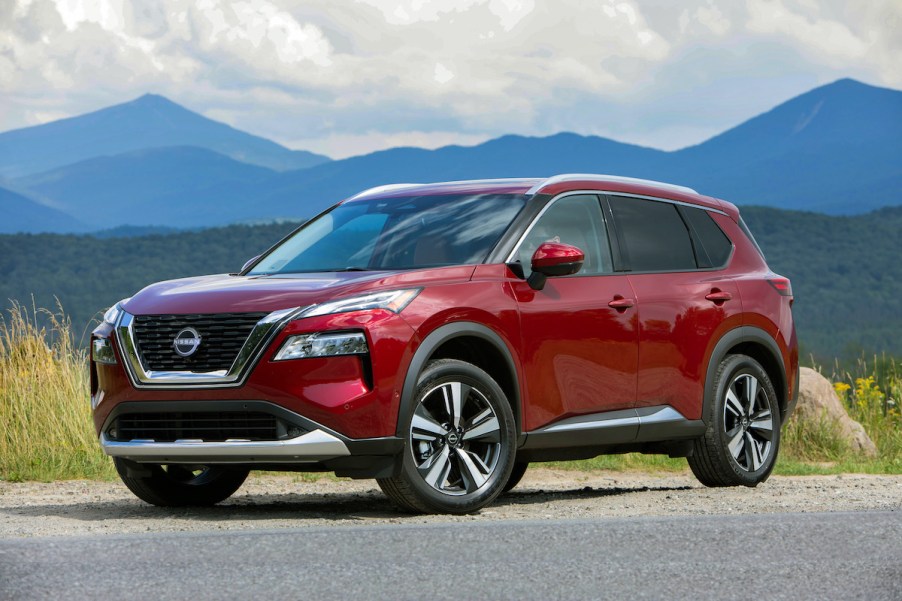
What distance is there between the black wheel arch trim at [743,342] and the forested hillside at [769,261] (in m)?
86.5

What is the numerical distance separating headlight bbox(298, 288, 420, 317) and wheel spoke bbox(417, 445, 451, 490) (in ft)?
2.75

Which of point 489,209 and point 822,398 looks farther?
point 822,398

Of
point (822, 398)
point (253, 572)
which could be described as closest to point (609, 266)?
point (253, 572)

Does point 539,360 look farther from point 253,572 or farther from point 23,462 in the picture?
point 23,462

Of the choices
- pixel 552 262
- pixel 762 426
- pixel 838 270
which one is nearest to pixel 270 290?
pixel 552 262

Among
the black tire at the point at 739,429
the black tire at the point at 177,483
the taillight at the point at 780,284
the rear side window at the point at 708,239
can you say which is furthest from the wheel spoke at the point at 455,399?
the taillight at the point at 780,284

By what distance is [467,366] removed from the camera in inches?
305

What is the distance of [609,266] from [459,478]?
5.87ft

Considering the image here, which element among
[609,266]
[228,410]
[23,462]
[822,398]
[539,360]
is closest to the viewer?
[228,410]

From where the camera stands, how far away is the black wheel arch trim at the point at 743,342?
9.41m

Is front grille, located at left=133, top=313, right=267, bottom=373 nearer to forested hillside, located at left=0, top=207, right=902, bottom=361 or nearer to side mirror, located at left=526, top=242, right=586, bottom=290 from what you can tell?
side mirror, located at left=526, top=242, right=586, bottom=290

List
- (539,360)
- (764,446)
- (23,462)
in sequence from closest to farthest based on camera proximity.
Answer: (539,360)
(764,446)
(23,462)

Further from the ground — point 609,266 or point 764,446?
point 609,266

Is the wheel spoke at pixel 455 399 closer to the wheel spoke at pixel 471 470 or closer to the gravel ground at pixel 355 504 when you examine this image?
the wheel spoke at pixel 471 470
